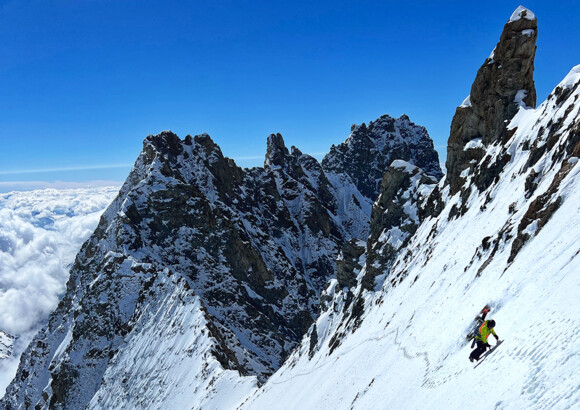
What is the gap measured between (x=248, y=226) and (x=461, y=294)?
11916 centimetres

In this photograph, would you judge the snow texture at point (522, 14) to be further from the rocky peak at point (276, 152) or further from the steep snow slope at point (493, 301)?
the rocky peak at point (276, 152)

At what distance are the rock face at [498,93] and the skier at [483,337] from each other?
36069 mm

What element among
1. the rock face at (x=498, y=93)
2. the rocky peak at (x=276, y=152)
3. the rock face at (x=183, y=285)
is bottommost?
the rock face at (x=183, y=285)

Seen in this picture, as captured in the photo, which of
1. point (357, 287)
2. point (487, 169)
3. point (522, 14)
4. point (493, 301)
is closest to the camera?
point (493, 301)

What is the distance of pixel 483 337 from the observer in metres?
15.3

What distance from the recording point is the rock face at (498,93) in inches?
1864

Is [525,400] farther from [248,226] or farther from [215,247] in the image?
[248,226]

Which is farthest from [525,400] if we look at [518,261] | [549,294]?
[518,261]

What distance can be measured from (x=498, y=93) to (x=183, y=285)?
213ft

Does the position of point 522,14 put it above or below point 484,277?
above

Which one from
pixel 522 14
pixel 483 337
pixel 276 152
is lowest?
pixel 483 337

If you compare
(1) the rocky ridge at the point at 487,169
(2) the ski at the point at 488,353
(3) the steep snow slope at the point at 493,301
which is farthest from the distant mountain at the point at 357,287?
(2) the ski at the point at 488,353

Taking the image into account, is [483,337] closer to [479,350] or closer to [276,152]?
[479,350]

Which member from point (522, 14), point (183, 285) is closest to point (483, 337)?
point (522, 14)
